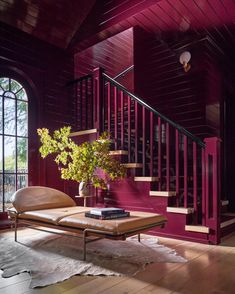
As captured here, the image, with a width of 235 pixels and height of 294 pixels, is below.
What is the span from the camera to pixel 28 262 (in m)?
2.31

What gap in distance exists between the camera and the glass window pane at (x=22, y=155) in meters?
4.32

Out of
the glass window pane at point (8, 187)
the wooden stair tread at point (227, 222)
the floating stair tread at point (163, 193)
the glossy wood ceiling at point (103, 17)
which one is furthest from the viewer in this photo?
the glass window pane at point (8, 187)

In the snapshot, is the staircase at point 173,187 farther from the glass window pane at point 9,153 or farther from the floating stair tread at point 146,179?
the glass window pane at point 9,153

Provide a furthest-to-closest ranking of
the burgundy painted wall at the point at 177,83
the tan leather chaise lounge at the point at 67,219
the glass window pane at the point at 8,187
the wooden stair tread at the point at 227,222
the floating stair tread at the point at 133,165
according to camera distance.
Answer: the burgundy painted wall at the point at 177,83
the glass window pane at the point at 8,187
the floating stair tread at the point at 133,165
the wooden stair tread at the point at 227,222
the tan leather chaise lounge at the point at 67,219

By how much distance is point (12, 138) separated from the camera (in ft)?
14.0

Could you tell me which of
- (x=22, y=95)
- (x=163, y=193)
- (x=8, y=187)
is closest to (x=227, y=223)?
(x=163, y=193)

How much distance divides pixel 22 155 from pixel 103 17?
2472mm

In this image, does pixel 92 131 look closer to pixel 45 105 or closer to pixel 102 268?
pixel 45 105

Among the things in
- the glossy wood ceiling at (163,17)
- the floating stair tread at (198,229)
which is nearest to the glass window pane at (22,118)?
the glossy wood ceiling at (163,17)

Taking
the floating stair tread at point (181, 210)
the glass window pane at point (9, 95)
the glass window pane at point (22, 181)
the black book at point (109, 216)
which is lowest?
the floating stair tread at point (181, 210)

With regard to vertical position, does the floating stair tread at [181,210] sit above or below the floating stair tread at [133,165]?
below

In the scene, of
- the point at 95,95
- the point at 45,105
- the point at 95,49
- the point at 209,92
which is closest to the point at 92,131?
the point at 95,95

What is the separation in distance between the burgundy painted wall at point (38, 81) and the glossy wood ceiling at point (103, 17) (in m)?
0.20

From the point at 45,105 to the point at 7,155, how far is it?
1.03 m
